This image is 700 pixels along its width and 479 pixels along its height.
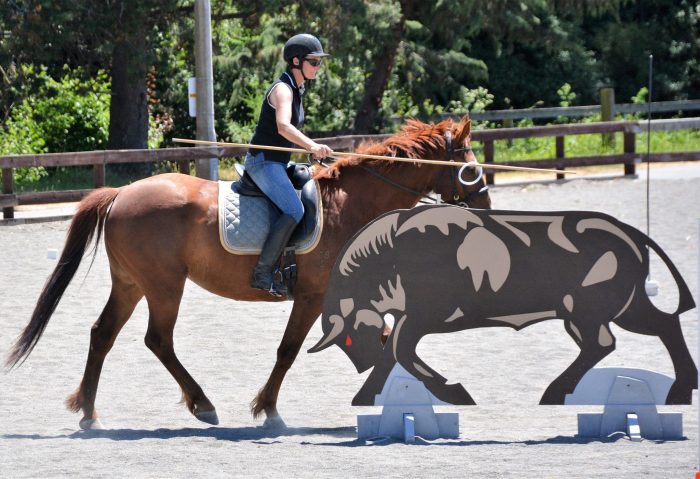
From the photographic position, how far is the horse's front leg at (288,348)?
24.2 ft

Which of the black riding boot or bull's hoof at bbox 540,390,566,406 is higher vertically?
the black riding boot

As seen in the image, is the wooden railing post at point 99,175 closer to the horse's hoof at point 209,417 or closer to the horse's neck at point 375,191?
the horse's neck at point 375,191

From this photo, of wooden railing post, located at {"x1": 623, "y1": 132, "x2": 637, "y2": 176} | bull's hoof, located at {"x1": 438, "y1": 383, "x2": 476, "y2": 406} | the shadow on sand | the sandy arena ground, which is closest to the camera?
the sandy arena ground

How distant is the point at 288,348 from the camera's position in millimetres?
7559

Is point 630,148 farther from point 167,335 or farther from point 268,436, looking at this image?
point 268,436

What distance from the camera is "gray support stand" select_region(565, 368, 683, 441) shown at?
6.86 m

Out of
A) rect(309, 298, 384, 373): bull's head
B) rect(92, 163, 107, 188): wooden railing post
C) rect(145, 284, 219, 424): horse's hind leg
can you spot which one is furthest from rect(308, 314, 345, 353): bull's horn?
rect(92, 163, 107, 188): wooden railing post

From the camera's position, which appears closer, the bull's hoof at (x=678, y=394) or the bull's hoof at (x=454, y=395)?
the bull's hoof at (x=678, y=394)

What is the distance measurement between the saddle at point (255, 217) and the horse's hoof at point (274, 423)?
111 centimetres

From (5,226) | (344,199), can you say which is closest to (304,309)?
(344,199)

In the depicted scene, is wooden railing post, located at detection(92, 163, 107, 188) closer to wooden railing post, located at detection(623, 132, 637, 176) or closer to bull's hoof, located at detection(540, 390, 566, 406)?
wooden railing post, located at detection(623, 132, 637, 176)

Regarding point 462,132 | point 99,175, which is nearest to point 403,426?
point 462,132

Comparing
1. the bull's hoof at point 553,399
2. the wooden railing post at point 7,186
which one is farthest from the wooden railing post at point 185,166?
the bull's hoof at point 553,399

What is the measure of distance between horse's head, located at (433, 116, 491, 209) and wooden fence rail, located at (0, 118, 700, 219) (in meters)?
8.87
